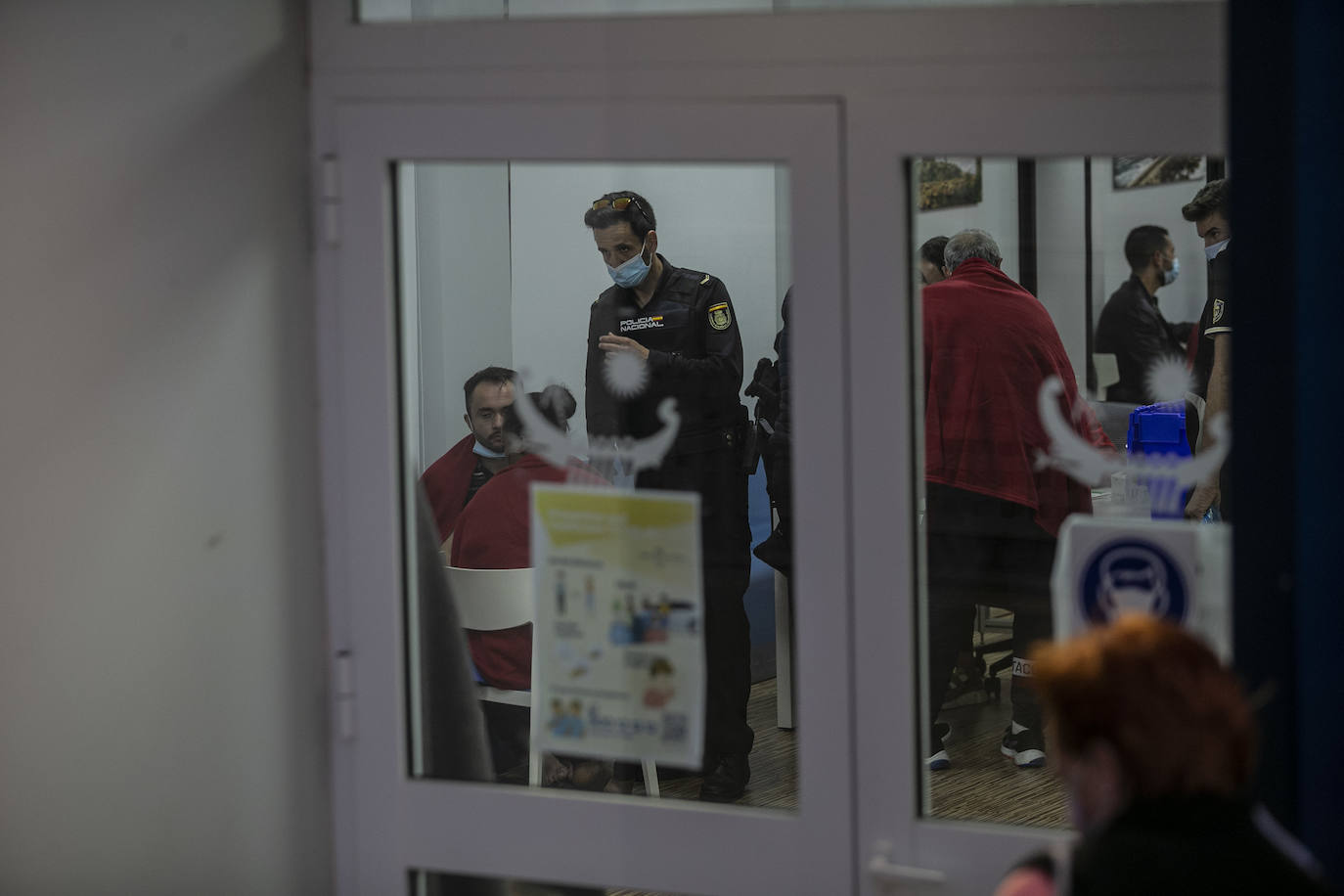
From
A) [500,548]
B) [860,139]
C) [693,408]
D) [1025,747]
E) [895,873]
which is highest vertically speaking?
[860,139]

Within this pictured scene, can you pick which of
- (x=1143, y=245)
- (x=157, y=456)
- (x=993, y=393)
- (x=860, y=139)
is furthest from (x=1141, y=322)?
(x=157, y=456)

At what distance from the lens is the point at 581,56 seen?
1.95 m

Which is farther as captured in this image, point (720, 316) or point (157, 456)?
point (720, 316)

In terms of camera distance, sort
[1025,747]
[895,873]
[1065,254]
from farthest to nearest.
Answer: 1. [1025,747]
2. [1065,254]
3. [895,873]

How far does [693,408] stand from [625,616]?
0.36 m

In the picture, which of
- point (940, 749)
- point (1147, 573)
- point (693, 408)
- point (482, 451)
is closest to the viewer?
point (1147, 573)

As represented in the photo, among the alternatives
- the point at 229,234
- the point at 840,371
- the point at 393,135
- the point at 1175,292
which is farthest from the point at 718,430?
the point at 1175,292

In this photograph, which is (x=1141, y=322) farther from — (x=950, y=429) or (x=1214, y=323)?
(x=950, y=429)

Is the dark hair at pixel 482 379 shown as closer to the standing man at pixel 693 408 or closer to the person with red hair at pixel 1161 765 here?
the standing man at pixel 693 408

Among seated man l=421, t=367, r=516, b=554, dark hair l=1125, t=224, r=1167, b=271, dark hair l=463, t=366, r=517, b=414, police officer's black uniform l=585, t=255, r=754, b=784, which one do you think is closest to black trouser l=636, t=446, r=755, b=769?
police officer's black uniform l=585, t=255, r=754, b=784

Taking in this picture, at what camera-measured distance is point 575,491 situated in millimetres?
2072

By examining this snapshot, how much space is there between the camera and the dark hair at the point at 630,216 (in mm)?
Answer: 2271

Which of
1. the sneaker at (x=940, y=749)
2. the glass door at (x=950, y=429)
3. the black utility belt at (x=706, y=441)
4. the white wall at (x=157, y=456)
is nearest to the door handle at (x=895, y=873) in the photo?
the glass door at (x=950, y=429)

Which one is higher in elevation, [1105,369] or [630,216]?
[630,216]
